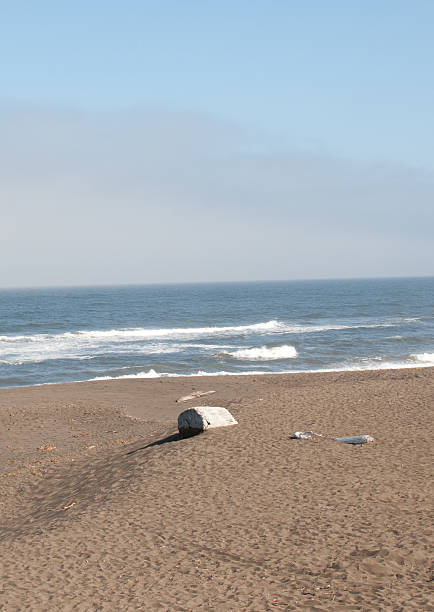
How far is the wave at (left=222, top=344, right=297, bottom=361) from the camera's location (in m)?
43.1

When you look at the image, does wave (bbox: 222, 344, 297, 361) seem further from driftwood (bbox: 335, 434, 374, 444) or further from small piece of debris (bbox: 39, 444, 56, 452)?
driftwood (bbox: 335, 434, 374, 444)

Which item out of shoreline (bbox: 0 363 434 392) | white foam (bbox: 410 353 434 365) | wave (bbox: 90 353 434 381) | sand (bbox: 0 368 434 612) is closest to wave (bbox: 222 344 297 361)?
wave (bbox: 90 353 434 381)

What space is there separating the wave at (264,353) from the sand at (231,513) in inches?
797

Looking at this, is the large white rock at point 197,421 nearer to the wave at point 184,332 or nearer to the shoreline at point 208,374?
the shoreline at point 208,374

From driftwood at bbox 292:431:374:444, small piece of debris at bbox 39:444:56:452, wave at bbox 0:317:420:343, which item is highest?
driftwood at bbox 292:431:374:444

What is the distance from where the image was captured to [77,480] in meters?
16.3

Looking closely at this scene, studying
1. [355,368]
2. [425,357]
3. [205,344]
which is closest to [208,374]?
[355,368]

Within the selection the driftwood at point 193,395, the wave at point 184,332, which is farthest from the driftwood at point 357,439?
the wave at point 184,332

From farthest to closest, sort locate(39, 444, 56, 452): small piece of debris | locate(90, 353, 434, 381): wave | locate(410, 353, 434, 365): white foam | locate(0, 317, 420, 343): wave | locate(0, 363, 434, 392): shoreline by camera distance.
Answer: locate(0, 317, 420, 343): wave, locate(410, 353, 434, 365): white foam, locate(90, 353, 434, 381): wave, locate(0, 363, 434, 392): shoreline, locate(39, 444, 56, 452): small piece of debris

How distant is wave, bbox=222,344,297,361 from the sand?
20244 millimetres

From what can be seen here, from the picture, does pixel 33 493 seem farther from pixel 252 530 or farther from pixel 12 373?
pixel 12 373

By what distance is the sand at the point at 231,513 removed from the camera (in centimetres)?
955

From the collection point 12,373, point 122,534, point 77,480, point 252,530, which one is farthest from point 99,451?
point 12,373

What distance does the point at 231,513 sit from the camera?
12.6 metres
